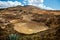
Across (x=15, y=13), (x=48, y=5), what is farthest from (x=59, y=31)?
(x=15, y=13)

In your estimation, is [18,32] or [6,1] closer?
[18,32]

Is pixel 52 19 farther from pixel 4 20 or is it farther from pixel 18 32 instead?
pixel 4 20

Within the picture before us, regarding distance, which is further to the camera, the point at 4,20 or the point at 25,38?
the point at 4,20

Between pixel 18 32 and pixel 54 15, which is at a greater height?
pixel 54 15

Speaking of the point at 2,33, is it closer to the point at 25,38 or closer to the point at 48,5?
the point at 25,38

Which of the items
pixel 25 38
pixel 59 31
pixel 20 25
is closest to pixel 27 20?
pixel 20 25

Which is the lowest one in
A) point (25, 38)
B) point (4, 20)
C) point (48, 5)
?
point (25, 38)
